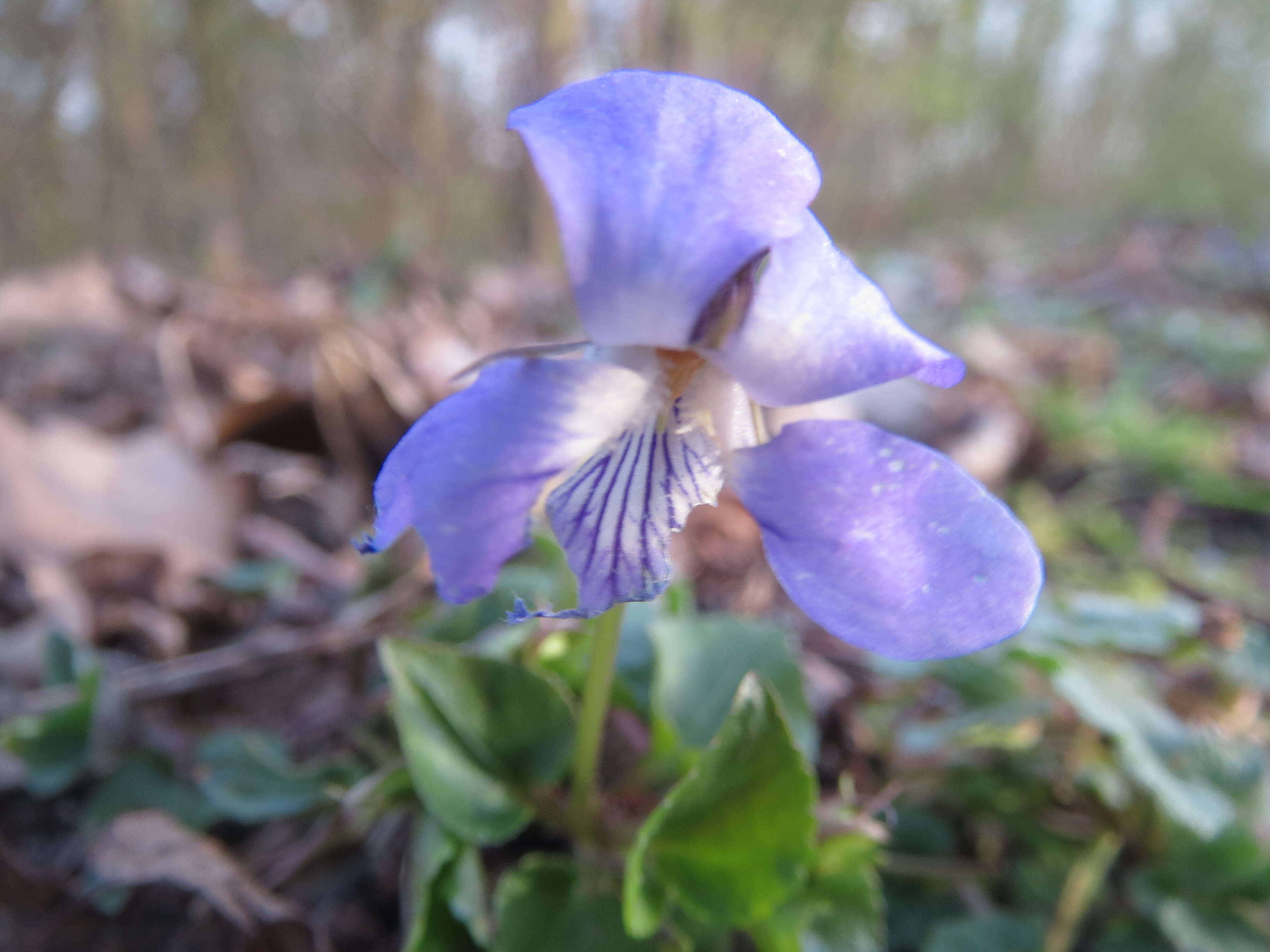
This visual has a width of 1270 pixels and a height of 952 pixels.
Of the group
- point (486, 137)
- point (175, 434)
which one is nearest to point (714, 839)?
point (175, 434)

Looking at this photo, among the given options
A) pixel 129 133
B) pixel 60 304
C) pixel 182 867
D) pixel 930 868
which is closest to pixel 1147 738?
pixel 930 868

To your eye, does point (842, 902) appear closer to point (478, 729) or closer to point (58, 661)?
point (478, 729)

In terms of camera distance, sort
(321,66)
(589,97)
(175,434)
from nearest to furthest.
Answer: (589,97), (175,434), (321,66)

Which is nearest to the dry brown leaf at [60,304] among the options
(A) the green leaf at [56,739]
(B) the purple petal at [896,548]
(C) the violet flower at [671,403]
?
(A) the green leaf at [56,739]

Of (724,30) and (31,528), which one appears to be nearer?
(31,528)

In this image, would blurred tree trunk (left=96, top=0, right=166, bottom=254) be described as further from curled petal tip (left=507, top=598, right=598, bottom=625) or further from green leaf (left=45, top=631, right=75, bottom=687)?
curled petal tip (left=507, top=598, right=598, bottom=625)

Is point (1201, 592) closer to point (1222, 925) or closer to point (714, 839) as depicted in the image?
point (1222, 925)

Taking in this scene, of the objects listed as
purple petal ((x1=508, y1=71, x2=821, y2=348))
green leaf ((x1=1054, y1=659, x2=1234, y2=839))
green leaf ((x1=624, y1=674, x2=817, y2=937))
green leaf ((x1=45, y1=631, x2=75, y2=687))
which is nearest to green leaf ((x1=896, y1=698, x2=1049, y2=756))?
green leaf ((x1=1054, y1=659, x2=1234, y2=839))

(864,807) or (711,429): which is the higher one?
(711,429)
